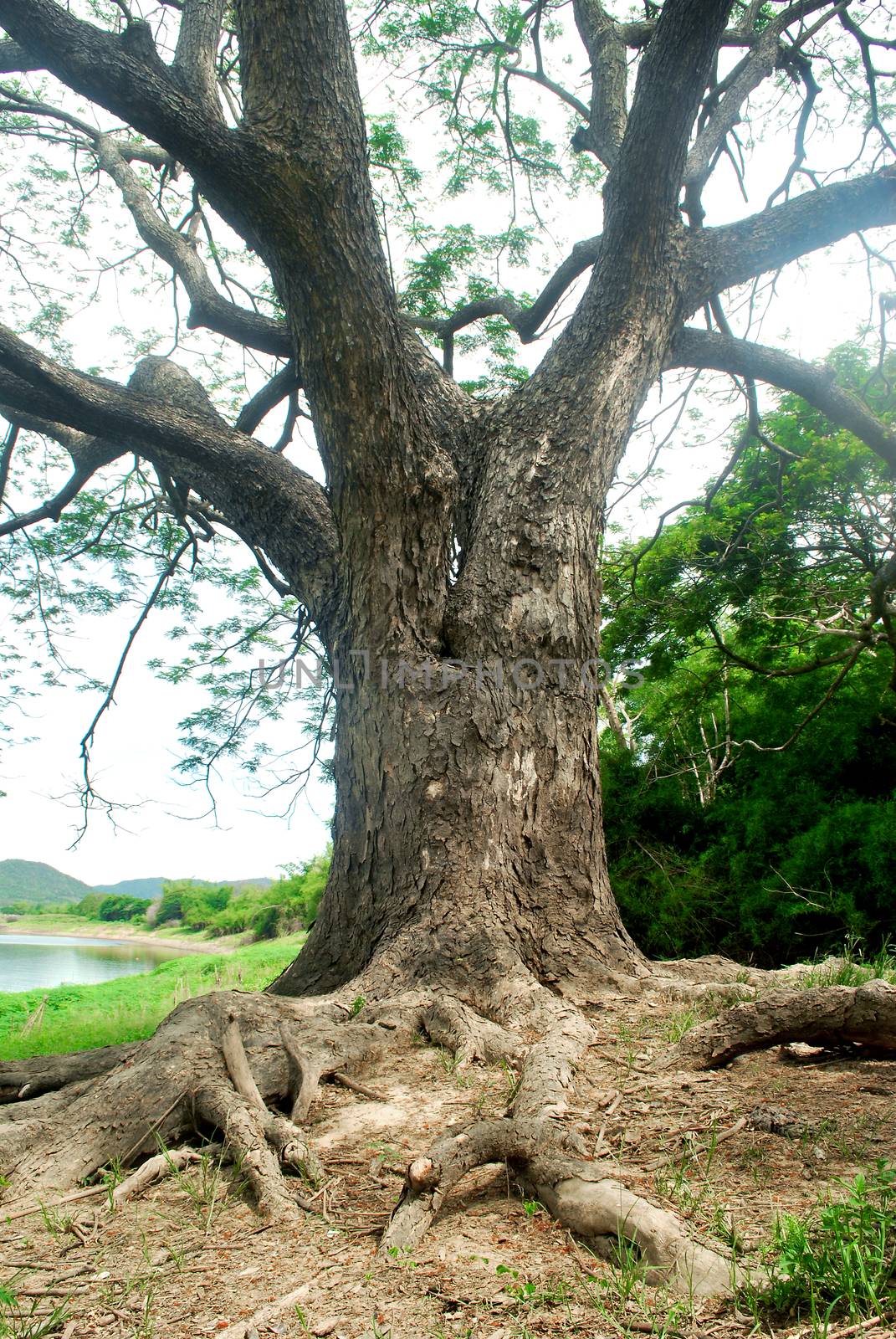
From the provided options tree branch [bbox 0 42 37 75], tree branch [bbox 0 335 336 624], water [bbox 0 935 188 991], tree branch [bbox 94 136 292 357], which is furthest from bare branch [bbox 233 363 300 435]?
water [bbox 0 935 188 991]

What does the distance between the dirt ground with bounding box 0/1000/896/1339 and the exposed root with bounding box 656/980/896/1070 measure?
83mm

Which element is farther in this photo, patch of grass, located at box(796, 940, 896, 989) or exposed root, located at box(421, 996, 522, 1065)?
patch of grass, located at box(796, 940, 896, 989)

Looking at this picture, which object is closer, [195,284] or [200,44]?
[200,44]

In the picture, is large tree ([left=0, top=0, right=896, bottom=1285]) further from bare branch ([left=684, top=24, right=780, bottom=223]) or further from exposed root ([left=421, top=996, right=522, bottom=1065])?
bare branch ([left=684, top=24, right=780, bottom=223])

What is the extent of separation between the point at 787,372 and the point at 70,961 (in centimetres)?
3101

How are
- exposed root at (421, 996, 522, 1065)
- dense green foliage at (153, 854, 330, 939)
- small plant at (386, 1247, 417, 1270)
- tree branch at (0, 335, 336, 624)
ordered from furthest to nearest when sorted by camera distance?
dense green foliage at (153, 854, 330, 939) → tree branch at (0, 335, 336, 624) → exposed root at (421, 996, 522, 1065) → small plant at (386, 1247, 417, 1270)

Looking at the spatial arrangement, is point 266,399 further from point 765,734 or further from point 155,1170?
point 155,1170

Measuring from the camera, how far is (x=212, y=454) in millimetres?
4727

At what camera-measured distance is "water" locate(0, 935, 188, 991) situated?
19922 millimetres

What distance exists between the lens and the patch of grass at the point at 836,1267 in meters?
1.38

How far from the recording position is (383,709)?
410 cm

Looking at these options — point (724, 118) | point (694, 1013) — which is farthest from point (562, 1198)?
point (724, 118)

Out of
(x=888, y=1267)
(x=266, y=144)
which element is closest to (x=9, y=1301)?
(x=888, y=1267)

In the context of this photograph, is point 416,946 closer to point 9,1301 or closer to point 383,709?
point 383,709
